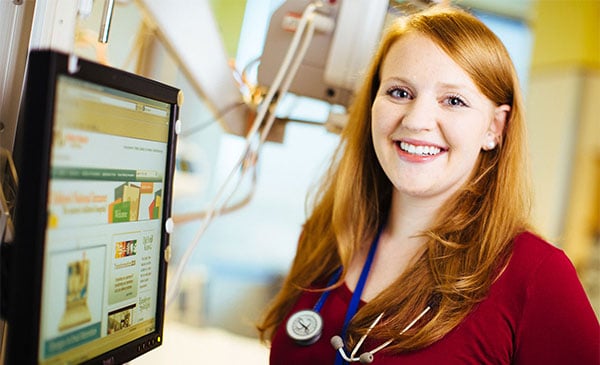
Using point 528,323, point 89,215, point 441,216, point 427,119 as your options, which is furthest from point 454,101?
point 89,215

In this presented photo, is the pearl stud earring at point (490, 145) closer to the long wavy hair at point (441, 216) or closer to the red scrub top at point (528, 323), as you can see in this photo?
the long wavy hair at point (441, 216)

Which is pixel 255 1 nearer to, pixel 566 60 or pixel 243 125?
pixel 243 125

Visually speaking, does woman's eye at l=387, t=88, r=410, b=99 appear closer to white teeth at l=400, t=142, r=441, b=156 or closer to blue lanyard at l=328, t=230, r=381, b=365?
white teeth at l=400, t=142, r=441, b=156

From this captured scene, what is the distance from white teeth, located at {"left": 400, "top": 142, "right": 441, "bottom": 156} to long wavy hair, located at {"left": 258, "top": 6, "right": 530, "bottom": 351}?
12 cm

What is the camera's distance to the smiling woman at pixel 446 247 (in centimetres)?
100

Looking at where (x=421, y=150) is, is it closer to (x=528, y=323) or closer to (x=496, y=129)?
(x=496, y=129)

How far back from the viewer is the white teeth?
108cm

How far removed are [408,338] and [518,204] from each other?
0.32 meters

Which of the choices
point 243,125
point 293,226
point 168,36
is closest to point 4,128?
point 168,36

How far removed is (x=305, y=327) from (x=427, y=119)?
1.36ft

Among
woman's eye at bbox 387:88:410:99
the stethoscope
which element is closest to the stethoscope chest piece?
the stethoscope

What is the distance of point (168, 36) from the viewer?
47.5 inches

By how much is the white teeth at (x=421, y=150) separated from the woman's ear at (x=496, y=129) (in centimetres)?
12

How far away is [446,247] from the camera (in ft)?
3.68
